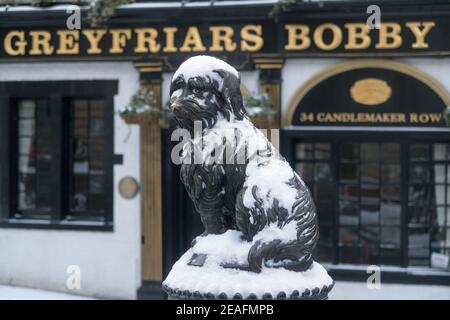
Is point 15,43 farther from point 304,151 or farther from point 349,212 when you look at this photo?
point 349,212

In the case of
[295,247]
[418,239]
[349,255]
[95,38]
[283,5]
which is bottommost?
[349,255]

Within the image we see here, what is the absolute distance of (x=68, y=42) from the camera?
1015 centimetres

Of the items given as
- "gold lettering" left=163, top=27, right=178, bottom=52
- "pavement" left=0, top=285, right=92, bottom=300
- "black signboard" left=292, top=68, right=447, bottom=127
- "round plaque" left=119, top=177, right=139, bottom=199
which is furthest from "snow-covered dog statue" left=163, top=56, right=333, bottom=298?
"pavement" left=0, top=285, right=92, bottom=300

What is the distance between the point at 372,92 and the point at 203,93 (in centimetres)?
542

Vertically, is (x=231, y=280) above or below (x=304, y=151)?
below

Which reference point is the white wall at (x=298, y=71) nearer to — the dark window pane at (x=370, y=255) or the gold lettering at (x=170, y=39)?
the gold lettering at (x=170, y=39)

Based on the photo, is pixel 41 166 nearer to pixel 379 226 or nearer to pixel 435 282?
pixel 379 226

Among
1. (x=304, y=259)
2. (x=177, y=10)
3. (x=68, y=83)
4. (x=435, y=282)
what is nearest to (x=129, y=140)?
(x=68, y=83)

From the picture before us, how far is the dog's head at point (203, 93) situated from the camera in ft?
13.8

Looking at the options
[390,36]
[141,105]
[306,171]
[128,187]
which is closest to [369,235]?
[306,171]

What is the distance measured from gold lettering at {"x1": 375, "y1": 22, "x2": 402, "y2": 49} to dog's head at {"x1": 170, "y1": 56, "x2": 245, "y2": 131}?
5272 millimetres

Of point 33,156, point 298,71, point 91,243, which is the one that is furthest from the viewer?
point 33,156

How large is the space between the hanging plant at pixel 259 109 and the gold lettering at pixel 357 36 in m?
1.18

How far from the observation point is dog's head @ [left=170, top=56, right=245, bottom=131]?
422cm
